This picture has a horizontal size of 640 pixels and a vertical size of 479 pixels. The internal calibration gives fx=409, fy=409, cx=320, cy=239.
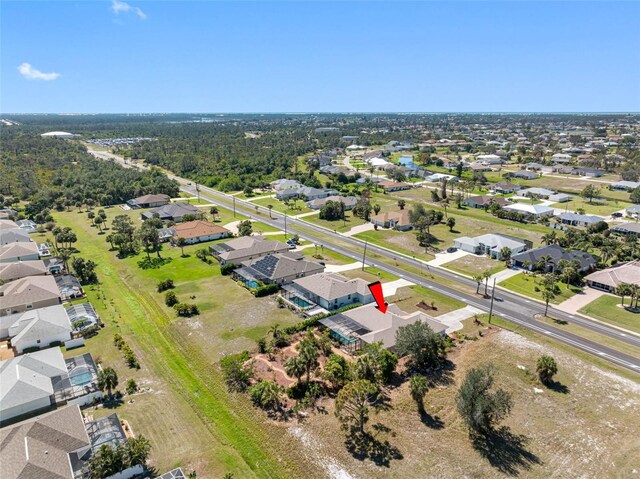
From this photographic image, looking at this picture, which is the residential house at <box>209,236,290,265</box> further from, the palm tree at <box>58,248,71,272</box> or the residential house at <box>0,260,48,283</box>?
the residential house at <box>0,260,48,283</box>

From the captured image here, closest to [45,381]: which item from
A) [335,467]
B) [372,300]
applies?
[335,467]

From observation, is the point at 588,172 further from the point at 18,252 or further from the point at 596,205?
the point at 18,252

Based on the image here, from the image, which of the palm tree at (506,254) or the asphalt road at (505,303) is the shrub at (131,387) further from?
the palm tree at (506,254)

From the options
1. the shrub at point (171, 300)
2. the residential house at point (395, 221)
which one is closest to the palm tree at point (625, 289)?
the residential house at point (395, 221)

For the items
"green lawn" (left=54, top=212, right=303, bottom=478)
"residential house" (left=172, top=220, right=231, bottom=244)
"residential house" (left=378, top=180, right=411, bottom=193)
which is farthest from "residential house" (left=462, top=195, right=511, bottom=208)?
"green lawn" (left=54, top=212, right=303, bottom=478)

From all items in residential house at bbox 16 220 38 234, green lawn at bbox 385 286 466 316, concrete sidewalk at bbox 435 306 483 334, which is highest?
residential house at bbox 16 220 38 234

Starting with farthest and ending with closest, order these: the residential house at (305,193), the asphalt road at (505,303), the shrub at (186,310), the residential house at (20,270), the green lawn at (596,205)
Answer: the residential house at (305,193) < the green lawn at (596,205) < the residential house at (20,270) < the shrub at (186,310) < the asphalt road at (505,303)
